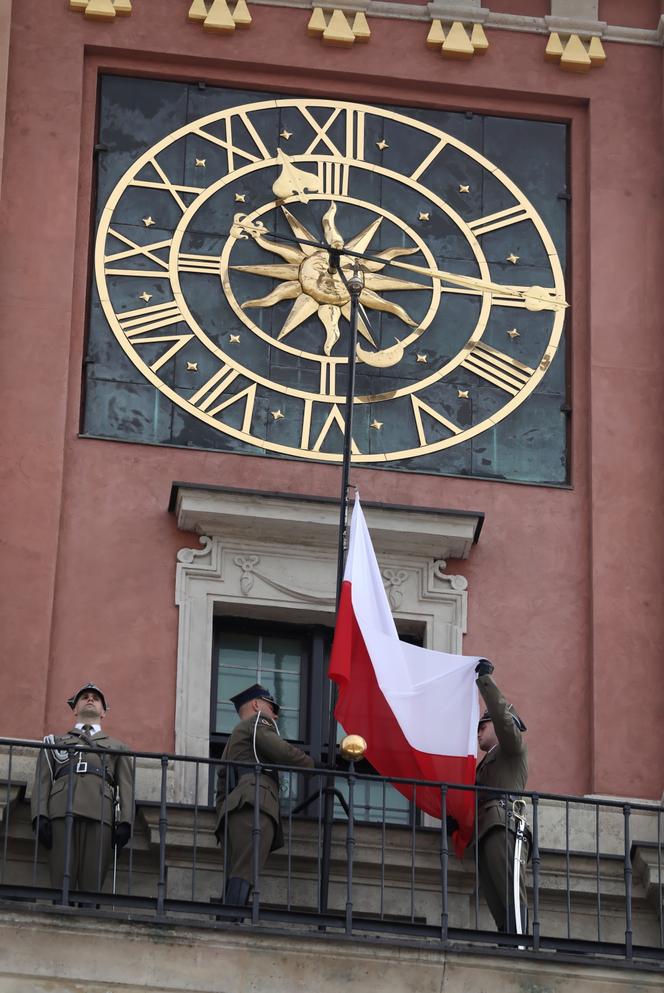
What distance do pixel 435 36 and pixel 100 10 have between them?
1.68m

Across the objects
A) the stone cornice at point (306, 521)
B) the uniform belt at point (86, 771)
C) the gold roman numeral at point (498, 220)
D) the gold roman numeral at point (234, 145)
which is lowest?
the uniform belt at point (86, 771)

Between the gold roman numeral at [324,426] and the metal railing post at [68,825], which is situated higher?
the gold roman numeral at [324,426]

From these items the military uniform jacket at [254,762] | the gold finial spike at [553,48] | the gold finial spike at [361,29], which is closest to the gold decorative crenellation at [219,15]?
the gold finial spike at [361,29]

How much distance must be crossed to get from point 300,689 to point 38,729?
1306 millimetres

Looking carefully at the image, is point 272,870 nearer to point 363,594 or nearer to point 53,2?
point 363,594

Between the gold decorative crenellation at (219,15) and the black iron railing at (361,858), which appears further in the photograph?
the gold decorative crenellation at (219,15)

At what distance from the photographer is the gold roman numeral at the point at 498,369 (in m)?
16.1

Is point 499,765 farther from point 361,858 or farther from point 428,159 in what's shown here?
point 428,159

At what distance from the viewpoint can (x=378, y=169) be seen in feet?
54.3

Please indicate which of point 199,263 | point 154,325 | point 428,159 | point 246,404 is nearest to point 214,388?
point 246,404

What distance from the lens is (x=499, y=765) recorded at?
14.3 metres

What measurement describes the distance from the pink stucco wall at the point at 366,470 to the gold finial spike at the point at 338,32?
5cm

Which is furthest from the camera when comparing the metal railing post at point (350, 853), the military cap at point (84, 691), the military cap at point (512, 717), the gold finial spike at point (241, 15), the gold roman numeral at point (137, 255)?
the gold finial spike at point (241, 15)

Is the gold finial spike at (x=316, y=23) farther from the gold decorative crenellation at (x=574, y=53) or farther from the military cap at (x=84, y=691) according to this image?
the military cap at (x=84, y=691)
